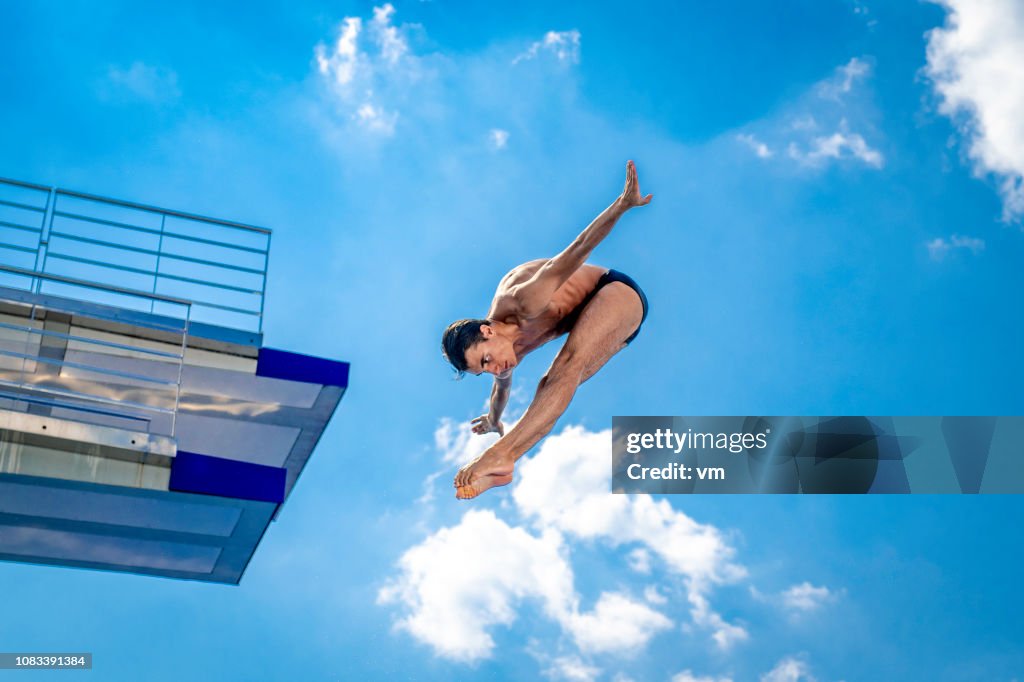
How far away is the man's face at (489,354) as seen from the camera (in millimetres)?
5414

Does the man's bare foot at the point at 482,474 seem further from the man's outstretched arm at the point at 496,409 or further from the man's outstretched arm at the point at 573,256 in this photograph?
the man's outstretched arm at the point at 496,409

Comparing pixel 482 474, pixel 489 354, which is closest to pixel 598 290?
pixel 489 354

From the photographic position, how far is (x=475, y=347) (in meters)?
5.41

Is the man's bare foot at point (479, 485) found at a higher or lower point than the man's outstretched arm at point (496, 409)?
lower

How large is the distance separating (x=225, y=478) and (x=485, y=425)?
3.50 m

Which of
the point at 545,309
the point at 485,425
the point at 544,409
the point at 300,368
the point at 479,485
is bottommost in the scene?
the point at 479,485

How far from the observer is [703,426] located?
466 inches

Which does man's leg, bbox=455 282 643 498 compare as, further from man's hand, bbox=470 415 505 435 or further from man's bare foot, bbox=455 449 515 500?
man's hand, bbox=470 415 505 435

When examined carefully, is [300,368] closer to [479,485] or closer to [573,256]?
[479,485]

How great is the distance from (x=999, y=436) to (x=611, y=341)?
10.4 metres

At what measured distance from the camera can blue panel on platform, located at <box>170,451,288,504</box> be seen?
30.3ft

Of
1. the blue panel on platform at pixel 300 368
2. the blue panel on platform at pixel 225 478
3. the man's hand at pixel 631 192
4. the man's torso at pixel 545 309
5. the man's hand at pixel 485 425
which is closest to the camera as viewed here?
the man's hand at pixel 631 192

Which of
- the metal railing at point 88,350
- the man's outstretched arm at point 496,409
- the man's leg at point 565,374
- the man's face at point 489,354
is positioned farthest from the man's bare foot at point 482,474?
the metal railing at point 88,350

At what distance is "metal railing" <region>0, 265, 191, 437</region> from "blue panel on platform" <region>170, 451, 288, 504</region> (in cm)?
36
